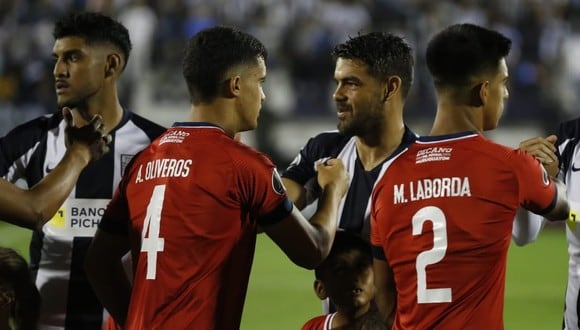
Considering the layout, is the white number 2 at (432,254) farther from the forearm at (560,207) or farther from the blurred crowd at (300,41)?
the blurred crowd at (300,41)

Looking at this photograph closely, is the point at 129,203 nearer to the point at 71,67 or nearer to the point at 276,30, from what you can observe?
the point at 71,67

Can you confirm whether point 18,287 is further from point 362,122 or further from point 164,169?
point 362,122

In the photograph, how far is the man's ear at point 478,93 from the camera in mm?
3879

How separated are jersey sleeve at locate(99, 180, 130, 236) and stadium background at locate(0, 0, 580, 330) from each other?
12.0 m

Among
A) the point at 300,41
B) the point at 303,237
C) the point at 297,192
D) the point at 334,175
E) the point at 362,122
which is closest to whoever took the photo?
the point at 303,237

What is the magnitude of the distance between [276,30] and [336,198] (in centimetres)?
1338

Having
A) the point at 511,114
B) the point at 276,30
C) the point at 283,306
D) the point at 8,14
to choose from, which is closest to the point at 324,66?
the point at 276,30

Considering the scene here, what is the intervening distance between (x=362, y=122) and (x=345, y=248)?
544mm

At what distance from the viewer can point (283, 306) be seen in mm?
9938

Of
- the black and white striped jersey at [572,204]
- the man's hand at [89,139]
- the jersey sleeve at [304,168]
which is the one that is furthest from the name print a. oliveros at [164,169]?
the black and white striped jersey at [572,204]

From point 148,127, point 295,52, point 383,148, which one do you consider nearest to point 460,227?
point 383,148

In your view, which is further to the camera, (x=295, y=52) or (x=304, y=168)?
(x=295, y=52)

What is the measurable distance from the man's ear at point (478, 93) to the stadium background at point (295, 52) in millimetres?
12115

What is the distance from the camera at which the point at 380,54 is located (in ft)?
14.8
